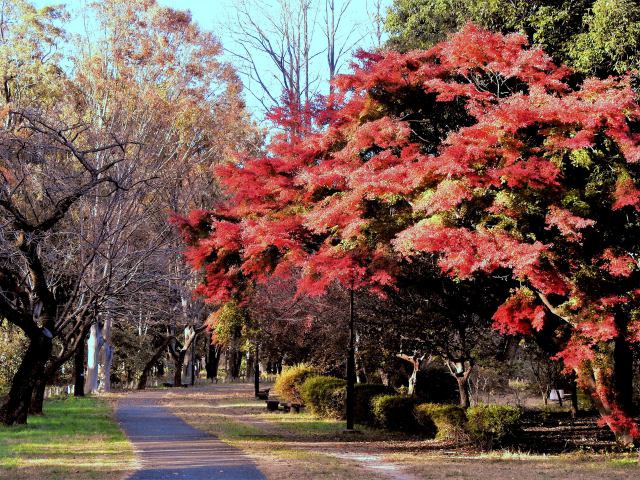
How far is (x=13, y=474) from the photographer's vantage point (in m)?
11.0

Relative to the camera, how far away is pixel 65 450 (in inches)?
561

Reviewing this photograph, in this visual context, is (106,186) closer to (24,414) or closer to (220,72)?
(24,414)

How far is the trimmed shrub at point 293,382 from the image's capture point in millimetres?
29438

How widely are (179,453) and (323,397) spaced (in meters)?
10.9

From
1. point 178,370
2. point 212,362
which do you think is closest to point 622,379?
point 178,370

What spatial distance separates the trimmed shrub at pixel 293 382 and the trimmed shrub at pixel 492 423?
12935 millimetres

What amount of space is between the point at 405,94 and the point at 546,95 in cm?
363

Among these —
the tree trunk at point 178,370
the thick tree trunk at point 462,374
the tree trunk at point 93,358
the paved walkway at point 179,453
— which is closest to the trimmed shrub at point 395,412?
the thick tree trunk at point 462,374

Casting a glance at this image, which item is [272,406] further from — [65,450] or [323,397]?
[65,450]

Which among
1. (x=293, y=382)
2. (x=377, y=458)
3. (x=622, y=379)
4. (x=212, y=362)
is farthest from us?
(x=212, y=362)

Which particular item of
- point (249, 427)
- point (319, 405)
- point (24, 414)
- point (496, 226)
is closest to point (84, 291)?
point (24, 414)

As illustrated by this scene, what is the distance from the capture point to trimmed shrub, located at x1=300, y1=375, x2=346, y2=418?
961 inches

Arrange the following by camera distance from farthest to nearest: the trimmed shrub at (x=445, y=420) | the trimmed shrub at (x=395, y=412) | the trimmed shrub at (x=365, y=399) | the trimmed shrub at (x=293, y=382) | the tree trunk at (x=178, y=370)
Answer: the tree trunk at (x=178, y=370) < the trimmed shrub at (x=293, y=382) < the trimmed shrub at (x=365, y=399) < the trimmed shrub at (x=395, y=412) < the trimmed shrub at (x=445, y=420)

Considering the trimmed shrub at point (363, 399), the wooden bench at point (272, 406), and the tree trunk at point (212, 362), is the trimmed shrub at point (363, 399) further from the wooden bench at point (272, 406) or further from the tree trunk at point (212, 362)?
the tree trunk at point (212, 362)
